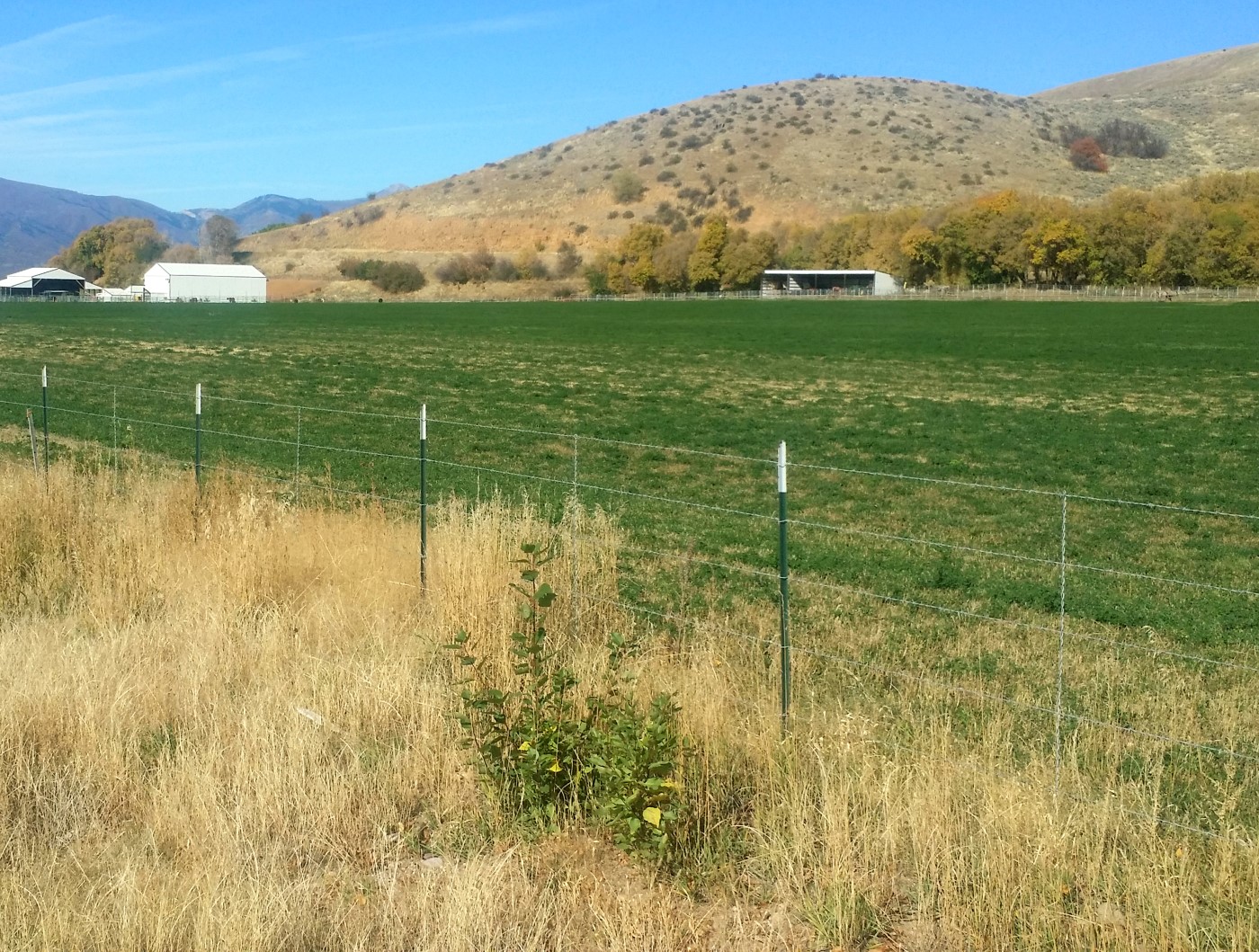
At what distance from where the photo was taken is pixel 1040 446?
67.4 ft

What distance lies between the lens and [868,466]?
19.0 meters

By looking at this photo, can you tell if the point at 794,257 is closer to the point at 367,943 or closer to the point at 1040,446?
the point at 1040,446

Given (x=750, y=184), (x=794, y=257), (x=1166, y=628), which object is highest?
(x=750, y=184)

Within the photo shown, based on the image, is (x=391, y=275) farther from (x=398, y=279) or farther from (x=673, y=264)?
(x=673, y=264)

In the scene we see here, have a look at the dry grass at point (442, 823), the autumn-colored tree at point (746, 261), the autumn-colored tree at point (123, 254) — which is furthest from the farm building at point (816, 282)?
the dry grass at point (442, 823)

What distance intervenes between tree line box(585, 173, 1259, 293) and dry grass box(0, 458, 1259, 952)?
111 m

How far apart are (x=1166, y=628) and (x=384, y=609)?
6102 millimetres

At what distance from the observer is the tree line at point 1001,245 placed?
4208 inches

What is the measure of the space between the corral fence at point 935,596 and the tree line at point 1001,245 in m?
100

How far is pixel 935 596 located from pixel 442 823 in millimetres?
6230

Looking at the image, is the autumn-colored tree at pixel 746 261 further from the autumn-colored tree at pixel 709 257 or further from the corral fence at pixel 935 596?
the corral fence at pixel 935 596

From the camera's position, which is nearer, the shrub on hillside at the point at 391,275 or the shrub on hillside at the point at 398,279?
the shrub on hillside at the point at 398,279

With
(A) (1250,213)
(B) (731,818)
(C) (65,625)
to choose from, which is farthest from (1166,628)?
(A) (1250,213)

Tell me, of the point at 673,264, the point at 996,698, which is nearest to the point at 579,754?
the point at 996,698
